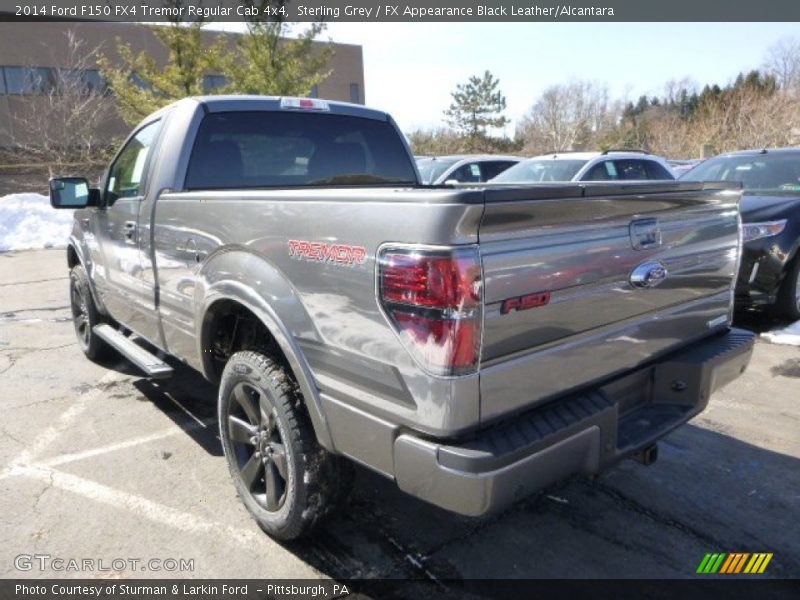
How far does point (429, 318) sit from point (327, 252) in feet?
1.75

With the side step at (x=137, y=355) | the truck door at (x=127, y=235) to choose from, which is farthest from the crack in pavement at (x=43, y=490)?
the truck door at (x=127, y=235)

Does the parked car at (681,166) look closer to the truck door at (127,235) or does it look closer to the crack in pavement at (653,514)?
the crack in pavement at (653,514)

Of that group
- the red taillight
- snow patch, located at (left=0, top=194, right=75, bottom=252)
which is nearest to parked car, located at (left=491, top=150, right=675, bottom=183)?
the red taillight

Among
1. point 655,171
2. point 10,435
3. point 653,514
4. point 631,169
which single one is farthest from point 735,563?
point 655,171

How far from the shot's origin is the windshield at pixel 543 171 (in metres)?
9.59

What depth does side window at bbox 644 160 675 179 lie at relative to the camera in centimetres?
1020

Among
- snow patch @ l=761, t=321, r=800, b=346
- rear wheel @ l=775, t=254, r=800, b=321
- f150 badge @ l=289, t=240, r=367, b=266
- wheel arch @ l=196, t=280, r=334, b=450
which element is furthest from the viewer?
rear wheel @ l=775, t=254, r=800, b=321

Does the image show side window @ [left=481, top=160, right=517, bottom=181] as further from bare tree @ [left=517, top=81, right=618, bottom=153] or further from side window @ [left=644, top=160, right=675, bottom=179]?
bare tree @ [left=517, top=81, right=618, bottom=153]

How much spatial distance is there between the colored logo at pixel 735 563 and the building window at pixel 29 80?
3160 centimetres

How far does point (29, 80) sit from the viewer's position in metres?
29.9

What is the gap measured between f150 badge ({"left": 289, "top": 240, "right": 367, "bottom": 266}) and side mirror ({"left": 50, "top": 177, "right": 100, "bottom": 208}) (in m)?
2.79

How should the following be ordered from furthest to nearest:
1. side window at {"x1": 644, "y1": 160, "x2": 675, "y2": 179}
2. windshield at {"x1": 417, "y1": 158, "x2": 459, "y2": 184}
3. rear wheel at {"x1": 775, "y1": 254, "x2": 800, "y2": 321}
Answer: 1. windshield at {"x1": 417, "y1": 158, "x2": 459, "y2": 184}
2. side window at {"x1": 644, "y1": 160, "x2": 675, "y2": 179}
3. rear wheel at {"x1": 775, "y1": 254, "x2": 800, "y2": 321}

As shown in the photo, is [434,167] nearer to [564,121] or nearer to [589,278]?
[589,278]

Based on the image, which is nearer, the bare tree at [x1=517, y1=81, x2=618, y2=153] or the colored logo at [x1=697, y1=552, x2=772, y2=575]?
the colored logo at [x1=697, y1=552, x2=772, y2=575]
